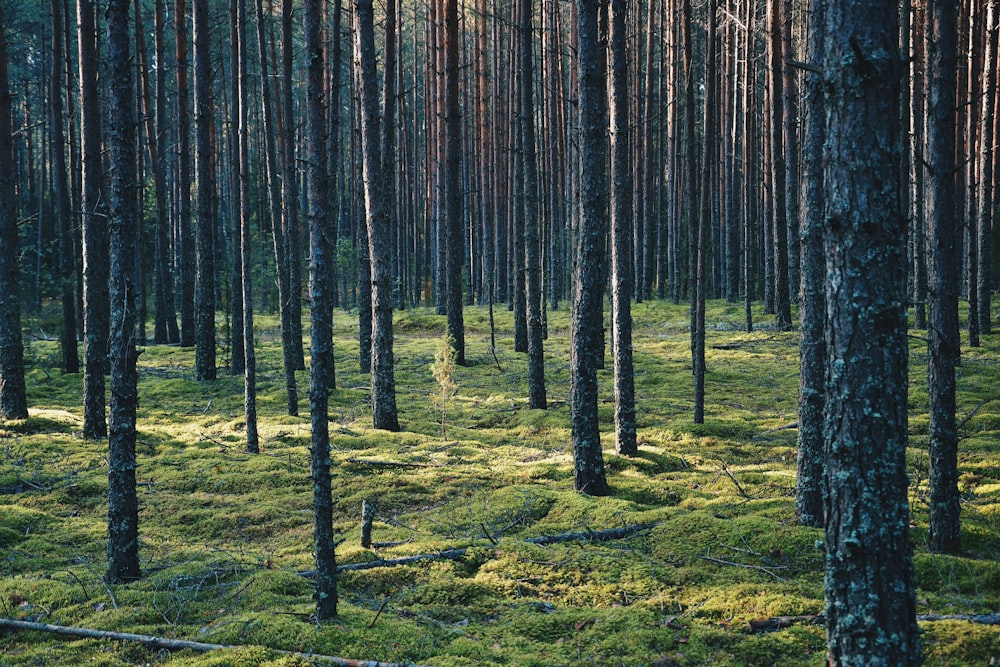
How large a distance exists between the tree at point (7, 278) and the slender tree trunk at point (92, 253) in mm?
1478

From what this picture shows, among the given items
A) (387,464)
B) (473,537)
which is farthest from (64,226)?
(473,537)

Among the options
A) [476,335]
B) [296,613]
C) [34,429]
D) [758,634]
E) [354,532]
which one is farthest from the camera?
[476,335]

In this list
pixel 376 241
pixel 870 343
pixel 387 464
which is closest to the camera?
pixel 870 343

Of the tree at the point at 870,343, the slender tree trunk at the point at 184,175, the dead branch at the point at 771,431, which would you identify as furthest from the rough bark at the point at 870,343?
the slender tree trunk at the point at 184,175

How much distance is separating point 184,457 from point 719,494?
8.27m

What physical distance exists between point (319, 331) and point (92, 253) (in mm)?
9095

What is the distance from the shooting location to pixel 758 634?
5613 mm

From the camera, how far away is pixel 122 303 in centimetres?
692

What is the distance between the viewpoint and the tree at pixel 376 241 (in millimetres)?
12867

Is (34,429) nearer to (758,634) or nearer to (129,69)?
(129,69)

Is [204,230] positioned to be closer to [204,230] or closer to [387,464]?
[204,230]

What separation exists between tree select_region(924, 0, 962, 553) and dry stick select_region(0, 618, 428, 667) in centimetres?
504

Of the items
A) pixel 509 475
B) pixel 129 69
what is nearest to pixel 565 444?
pixel 509 475

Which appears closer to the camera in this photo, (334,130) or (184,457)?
(184,457)
